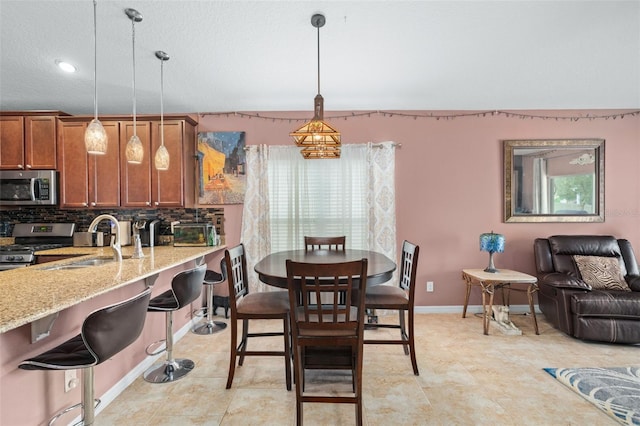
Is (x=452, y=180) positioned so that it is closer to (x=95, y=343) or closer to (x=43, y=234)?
(x=95, y=343)

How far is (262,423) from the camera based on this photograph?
6.01ft

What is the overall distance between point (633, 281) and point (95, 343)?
4473mm

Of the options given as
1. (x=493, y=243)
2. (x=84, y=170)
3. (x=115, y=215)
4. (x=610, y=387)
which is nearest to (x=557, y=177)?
(x=493, y=243)

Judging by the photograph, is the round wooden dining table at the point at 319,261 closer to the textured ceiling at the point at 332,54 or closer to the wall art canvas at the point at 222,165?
the wall art canvas at the point at 222,165

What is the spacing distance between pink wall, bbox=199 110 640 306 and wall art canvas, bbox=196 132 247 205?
0.19 meters

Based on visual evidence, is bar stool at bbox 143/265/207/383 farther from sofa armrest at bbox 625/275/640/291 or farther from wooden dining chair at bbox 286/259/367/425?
sofa armrest at bbox 625/275/640/291

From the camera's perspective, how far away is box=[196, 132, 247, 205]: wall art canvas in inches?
148

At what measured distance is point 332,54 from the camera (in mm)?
2531

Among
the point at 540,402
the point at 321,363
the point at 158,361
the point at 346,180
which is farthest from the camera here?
the point at 346,180

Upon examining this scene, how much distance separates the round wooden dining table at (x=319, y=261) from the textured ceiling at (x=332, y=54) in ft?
5.54

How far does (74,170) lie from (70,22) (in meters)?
1.91

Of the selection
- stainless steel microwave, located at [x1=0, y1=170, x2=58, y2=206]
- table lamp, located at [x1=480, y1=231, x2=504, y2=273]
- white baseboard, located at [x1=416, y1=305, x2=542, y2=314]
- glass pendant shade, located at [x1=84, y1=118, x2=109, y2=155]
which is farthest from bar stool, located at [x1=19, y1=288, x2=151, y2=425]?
table lamp, located at [x1=480, y1=231, x2=504, y2=273]

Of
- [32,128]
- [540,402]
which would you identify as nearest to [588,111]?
[540,402]

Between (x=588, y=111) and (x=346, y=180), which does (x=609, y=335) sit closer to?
(x=588, y=111)
